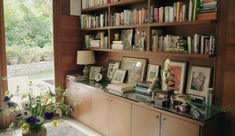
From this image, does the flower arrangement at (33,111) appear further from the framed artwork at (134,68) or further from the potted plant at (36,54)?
the potted plant at (36,54)

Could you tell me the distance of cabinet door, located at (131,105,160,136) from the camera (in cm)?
233

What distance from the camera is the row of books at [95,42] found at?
11.4ft

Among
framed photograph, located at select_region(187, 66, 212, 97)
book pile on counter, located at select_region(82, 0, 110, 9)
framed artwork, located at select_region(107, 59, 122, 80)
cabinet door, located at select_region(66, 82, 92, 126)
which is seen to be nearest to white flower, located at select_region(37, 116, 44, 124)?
cabinet door, located at select_region(66, 82, 92, 126)

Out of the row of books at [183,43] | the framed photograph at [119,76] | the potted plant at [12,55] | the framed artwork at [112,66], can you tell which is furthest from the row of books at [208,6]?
the potted plant at [12,55]

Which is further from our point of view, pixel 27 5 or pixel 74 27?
pixel 74 27

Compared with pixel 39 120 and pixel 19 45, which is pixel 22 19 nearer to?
pixel 19 45

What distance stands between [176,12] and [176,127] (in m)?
1.27

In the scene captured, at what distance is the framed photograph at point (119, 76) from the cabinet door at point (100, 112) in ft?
1.28

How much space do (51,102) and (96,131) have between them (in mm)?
1594

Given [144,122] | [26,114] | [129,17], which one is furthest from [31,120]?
[129,17]

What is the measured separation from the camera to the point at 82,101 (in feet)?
11.4

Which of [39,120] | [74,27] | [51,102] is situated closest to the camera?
[39,120]

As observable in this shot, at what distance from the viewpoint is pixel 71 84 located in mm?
3695

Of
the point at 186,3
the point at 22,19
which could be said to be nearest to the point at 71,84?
the point at 22,19
